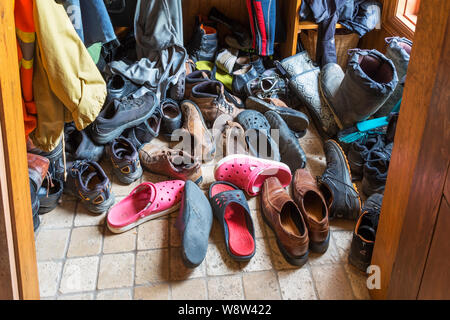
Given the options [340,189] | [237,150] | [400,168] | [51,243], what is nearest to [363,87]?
[340,189]

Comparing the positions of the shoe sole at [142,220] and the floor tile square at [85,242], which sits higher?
the shoe sole at [142,220]

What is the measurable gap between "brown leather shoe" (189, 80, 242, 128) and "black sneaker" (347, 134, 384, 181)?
625mm

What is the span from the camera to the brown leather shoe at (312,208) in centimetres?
186

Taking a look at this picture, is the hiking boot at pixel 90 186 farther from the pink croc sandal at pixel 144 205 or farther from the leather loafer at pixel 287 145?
the leather loafer at pixel 287 145

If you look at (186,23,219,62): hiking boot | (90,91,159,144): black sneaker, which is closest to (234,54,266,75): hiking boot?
(186,23,219,62): hiking boot

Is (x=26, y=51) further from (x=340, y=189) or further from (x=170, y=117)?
(x=340, y=189)

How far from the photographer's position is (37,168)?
1948 mm

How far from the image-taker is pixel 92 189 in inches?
79.0

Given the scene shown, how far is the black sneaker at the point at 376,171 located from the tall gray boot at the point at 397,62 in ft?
1.17

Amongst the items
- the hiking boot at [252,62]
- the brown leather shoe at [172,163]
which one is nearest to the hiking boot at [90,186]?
the brown leather shoe at [172,163]

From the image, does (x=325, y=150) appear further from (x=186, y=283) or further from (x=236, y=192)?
(x=186, y=283)

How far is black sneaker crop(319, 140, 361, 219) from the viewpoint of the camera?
2.01 m

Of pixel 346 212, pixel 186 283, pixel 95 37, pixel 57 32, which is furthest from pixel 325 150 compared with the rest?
pixel 57 32

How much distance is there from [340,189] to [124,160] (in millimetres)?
909
